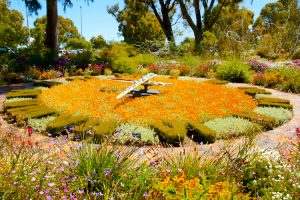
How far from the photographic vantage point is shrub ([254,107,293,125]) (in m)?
7.48

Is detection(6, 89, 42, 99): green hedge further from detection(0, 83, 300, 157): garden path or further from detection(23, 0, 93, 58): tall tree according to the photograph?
detection(23, 0, 93, 58): tall tree

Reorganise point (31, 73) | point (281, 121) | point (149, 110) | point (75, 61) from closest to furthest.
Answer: point (281, 121)
point (149, 110)
point (31, 73)
point (75, 61)

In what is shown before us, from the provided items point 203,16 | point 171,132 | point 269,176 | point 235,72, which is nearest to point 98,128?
point 171,132

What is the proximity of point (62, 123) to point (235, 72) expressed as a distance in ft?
28.5

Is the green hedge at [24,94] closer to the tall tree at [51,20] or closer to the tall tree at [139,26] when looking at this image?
the tall tree at [51,20]

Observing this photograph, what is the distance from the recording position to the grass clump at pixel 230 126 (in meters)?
6.44

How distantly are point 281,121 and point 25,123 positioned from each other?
213 inches

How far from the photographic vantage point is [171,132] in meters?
5.97

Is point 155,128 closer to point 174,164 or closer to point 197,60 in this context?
point 174,164

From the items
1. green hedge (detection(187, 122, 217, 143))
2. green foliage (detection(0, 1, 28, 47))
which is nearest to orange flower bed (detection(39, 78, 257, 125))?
green hedge (detection(187, 122, 217, 143))

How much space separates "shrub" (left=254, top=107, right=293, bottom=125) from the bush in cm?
508

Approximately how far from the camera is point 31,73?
43.9 feet

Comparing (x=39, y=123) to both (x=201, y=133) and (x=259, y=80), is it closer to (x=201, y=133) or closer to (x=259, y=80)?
(x=201, y=133)

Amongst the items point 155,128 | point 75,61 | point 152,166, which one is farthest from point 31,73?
point 152,166
